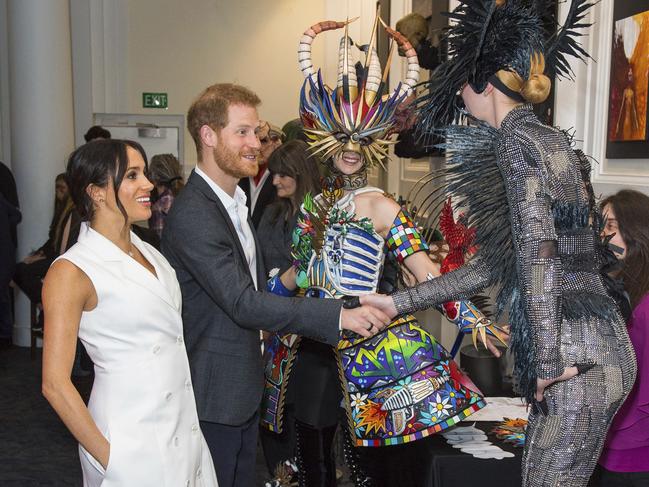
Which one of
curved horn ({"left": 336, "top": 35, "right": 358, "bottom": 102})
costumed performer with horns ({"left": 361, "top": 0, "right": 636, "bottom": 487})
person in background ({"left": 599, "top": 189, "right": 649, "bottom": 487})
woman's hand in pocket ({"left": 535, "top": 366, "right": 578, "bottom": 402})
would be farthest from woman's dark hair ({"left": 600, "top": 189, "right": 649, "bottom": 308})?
curved horn ({"left": 336, "top": 35, "right": 358, "bottom": 102})

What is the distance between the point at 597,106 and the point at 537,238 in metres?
1.58

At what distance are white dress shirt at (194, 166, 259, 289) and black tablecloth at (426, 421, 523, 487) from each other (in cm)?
79

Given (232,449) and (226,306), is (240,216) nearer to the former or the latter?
(226,306)

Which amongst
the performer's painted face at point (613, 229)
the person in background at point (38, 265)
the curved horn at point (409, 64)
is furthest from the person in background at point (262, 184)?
the performer's painted face at point (613, 229)

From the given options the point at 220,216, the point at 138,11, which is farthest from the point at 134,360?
the point at 138,11

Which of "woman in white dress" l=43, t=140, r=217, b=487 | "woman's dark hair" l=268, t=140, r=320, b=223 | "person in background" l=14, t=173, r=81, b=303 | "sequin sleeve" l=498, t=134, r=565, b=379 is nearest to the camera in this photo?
"sequin sleeve" l=498, t=134, r=565, b=379

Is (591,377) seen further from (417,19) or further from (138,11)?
(138,11)

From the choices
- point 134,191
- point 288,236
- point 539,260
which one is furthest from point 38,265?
point 539,260

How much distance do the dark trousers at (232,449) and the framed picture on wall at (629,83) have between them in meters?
1.61

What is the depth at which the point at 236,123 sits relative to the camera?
234 centimetres

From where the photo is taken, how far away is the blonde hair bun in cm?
177

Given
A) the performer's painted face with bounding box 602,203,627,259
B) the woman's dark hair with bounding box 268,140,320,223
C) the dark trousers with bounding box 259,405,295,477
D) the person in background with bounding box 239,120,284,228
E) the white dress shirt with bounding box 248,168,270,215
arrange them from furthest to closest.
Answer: the white dress shirt with bounding box 248,168,270,215, the person in background with bounding box 239,120,284,228, the woman's dark hair with bounding box 268,140,320,223, the dark trousers with bounding box 259,405,295,477, the performer's painted face with bounding box 602,203,627,259

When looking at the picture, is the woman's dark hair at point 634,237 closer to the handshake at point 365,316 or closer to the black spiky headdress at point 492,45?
the black spiky headdress at point 492,45

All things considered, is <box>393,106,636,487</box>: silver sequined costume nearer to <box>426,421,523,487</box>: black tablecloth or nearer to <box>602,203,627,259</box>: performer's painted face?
<box>602,203,627,259</box>: performer's painted face
